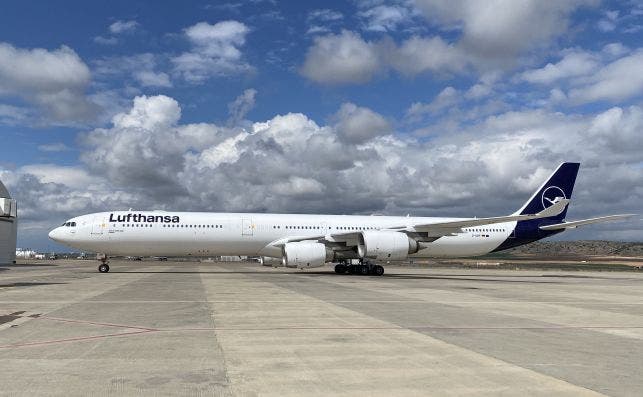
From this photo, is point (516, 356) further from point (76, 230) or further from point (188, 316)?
point (76, 230)

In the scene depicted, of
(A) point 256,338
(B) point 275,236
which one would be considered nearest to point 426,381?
(A) point 256,338

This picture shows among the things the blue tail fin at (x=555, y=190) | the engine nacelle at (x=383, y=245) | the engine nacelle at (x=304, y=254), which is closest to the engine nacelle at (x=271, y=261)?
the engine nacelle at (x=304, y=254)

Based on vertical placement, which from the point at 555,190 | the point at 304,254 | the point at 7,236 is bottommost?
the point at 304,254

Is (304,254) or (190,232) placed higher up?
(190,232)

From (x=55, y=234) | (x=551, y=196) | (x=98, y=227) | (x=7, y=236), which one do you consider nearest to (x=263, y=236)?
(x=98, y=227)

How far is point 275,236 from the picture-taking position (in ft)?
107

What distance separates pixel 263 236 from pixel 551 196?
21.0 metres

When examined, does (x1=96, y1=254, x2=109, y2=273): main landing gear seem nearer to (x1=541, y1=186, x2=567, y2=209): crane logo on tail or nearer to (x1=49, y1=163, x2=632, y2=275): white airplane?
(x1=49, y1=163, x2=632, y2=275): white airplane

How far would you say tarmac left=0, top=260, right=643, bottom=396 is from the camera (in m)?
6.04

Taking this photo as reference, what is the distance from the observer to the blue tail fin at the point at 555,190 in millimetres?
37375

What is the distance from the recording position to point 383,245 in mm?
29359

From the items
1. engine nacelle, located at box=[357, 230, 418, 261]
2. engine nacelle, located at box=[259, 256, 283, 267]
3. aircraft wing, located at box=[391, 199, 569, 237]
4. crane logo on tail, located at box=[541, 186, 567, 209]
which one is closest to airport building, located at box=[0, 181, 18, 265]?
engine nacelle, located at box=[259, 256, 283, 267]

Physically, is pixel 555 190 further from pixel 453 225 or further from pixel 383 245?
pixel 383 245

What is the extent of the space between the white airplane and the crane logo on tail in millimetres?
2459
